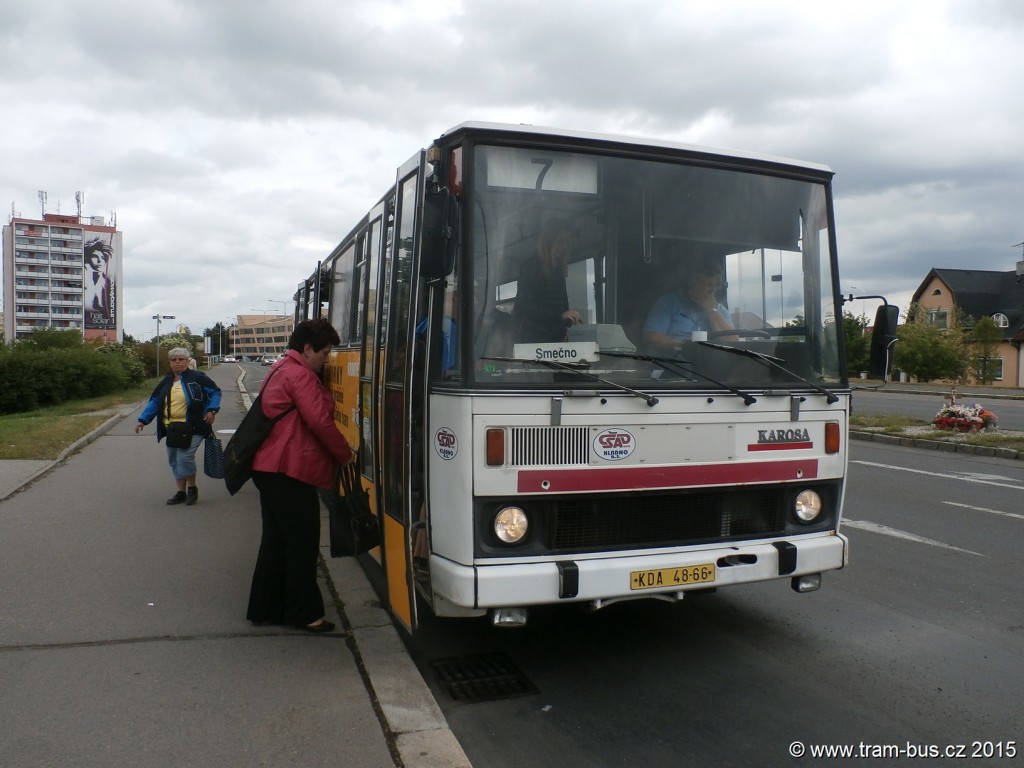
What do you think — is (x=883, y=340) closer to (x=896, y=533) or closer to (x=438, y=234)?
(x=438, y=234)

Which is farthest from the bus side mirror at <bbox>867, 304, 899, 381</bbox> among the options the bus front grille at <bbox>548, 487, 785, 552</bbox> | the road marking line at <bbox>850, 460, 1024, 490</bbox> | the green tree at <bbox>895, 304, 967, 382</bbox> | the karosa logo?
the green tree at <bbox>895, 304, 967, 382</bbox>

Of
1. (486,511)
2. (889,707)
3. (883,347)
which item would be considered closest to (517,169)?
(486,511)

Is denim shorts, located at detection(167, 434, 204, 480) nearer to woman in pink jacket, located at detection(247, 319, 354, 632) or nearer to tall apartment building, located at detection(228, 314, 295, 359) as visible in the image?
woman in pink jacket, located at detection(247, 319, 354, 632)

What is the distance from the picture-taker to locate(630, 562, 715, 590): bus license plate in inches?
173

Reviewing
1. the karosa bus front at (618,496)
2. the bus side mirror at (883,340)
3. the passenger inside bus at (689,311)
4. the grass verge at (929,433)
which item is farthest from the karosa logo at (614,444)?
the grass verge at (929,433)

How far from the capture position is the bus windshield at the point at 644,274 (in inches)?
172

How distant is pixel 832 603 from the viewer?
Answer: 242 inches

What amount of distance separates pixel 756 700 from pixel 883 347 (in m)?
2.25

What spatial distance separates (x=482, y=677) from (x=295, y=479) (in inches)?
61.3

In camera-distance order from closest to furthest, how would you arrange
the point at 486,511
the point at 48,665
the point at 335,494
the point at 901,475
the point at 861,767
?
the point at 861,767, the point at 486,511, the point at 48,665, the point at 335,494, the point at 901,475

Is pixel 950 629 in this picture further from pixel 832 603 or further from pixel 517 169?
pixel 517 169

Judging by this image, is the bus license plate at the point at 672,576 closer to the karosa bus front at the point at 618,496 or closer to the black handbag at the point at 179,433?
the karosa bus front at the point at 618,496

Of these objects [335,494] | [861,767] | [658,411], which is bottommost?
[861,767]

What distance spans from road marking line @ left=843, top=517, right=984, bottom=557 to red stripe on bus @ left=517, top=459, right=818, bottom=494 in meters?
3.78
